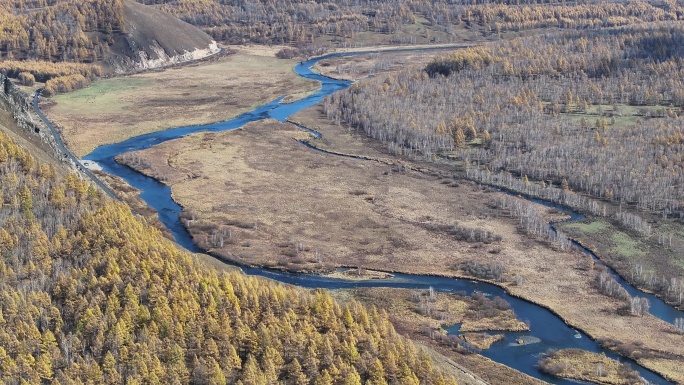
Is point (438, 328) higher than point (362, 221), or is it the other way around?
point (362, 221)

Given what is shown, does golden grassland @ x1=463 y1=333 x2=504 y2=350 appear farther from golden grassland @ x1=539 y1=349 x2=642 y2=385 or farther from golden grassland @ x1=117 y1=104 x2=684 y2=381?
golden grassland @ x1=117 y1=104 x2=684 y2=381

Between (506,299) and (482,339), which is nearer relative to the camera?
(482,339)

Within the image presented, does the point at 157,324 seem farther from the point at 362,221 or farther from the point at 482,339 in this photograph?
the point at 362,221

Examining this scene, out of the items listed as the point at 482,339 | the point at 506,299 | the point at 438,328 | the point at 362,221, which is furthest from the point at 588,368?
the point at 362,221

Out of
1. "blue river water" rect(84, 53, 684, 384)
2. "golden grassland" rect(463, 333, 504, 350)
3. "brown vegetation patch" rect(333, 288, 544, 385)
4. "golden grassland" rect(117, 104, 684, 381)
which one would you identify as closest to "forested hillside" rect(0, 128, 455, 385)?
"brown vegetation patch" rect(333, 288, 544, 385)

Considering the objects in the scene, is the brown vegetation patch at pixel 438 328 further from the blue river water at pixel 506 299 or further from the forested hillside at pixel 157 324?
the forested hillside at pixel 157 324

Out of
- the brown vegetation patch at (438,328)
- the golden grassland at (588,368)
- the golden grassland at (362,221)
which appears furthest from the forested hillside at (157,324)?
the golden grassland at (362,221)
